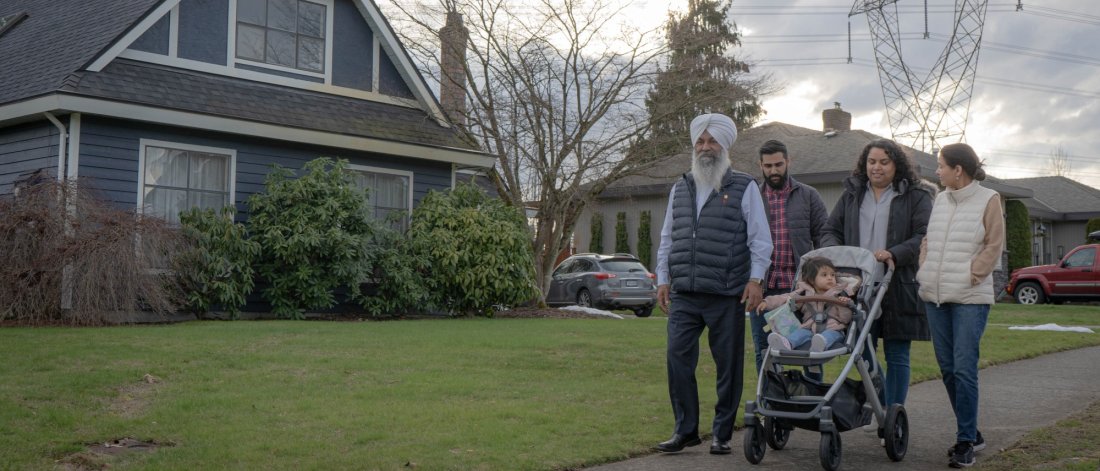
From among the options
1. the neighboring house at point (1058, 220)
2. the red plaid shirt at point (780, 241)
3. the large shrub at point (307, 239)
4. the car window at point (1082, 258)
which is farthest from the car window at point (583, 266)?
the neighboring house at point (1058, 220)

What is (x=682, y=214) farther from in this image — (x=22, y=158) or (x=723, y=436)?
(x=22, y=158)

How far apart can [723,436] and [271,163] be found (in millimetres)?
12160

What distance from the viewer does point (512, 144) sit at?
71.3 feet

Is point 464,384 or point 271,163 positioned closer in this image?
point 464,384

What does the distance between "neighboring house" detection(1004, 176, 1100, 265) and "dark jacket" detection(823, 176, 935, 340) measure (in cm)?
3742

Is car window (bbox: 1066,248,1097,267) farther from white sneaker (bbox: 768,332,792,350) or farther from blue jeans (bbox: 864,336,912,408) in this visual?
white sneaker (bbox: 768,332,792,350)

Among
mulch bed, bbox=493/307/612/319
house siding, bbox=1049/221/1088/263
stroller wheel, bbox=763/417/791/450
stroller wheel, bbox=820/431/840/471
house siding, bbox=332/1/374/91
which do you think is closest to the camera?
stroller wheel, bbox=820/431/840/471

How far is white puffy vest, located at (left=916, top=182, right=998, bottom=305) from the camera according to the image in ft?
20.7

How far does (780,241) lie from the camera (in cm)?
722

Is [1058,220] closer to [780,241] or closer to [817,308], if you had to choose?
A: [780,241]

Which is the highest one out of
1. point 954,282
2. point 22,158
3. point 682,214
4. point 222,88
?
point 222,88

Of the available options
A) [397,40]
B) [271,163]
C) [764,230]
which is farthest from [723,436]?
[397,40]

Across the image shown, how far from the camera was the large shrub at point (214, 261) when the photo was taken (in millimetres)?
14805

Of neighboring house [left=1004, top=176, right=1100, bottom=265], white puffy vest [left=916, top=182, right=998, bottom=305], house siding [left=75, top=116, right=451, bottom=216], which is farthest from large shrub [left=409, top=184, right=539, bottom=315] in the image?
neighboring house [left=1004, top=176, right=1100, bottom=265]
